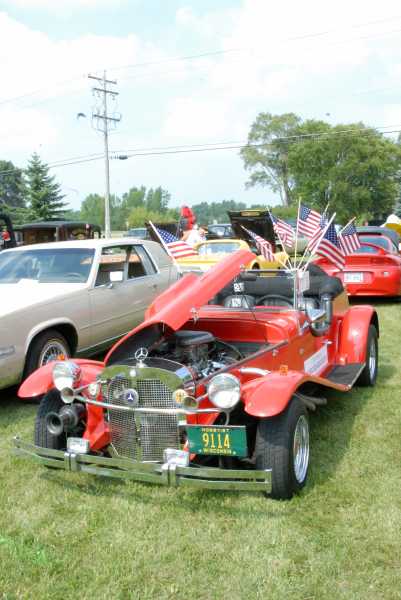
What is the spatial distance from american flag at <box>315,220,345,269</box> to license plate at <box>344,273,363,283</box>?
499 cm

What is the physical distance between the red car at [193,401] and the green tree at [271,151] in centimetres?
6136

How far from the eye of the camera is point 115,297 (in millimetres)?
6957

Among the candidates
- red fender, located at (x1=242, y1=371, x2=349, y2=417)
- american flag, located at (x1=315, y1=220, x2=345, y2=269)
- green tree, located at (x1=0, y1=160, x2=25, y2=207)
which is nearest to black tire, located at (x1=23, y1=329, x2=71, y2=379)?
red fender, located at (x1=242, y1=371, x2=349, y2=417)

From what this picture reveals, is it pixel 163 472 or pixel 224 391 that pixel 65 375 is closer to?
pixel 163 472

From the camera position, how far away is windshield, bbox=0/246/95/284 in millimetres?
6680

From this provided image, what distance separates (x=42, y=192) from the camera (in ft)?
142

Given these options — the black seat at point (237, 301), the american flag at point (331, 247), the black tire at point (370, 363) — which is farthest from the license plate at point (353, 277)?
the black seat at point (237, 301)

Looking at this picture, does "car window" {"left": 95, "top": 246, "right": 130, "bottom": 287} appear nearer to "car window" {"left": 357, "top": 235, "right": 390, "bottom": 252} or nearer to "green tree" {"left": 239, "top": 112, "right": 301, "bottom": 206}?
"car window" {"left": 357, "top": 235, "right": 390, "bottom": 252}

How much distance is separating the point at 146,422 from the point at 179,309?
0.84 metres

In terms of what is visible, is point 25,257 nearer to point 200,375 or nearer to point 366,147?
point 200,375

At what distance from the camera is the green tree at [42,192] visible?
43.4m

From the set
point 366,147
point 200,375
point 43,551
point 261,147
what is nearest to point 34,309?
point 200,375

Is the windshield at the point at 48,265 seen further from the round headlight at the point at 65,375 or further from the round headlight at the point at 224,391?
the round headlight at the point at 224,391

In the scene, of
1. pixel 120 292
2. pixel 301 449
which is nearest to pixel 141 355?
pixel 301 449
